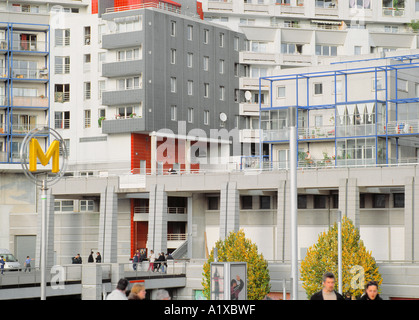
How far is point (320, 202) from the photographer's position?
246ft

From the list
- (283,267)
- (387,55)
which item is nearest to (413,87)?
(387,55)

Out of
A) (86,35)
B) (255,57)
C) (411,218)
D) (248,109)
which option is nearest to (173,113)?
(248,109)

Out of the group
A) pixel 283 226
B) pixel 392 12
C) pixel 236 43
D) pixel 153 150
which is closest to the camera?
pixel 283 226

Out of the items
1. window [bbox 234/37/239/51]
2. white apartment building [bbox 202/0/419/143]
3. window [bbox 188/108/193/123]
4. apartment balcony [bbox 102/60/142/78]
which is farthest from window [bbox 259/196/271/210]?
window [bbox 234/37/239/51]

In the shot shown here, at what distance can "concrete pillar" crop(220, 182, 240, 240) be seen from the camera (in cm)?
7131

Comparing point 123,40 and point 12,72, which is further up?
point 123,40

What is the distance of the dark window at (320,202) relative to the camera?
245ft

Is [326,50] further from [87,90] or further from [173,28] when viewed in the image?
[87,90]

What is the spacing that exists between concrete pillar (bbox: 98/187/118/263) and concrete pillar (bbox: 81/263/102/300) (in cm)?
2629

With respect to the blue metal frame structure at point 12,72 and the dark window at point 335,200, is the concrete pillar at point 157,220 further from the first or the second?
the blue metal frame structure at point 12,72

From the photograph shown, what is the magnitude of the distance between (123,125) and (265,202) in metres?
16.4

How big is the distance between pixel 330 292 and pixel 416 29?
95556mm

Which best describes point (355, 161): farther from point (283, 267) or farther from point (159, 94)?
point (159, 94)

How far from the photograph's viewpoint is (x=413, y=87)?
78.2 m
